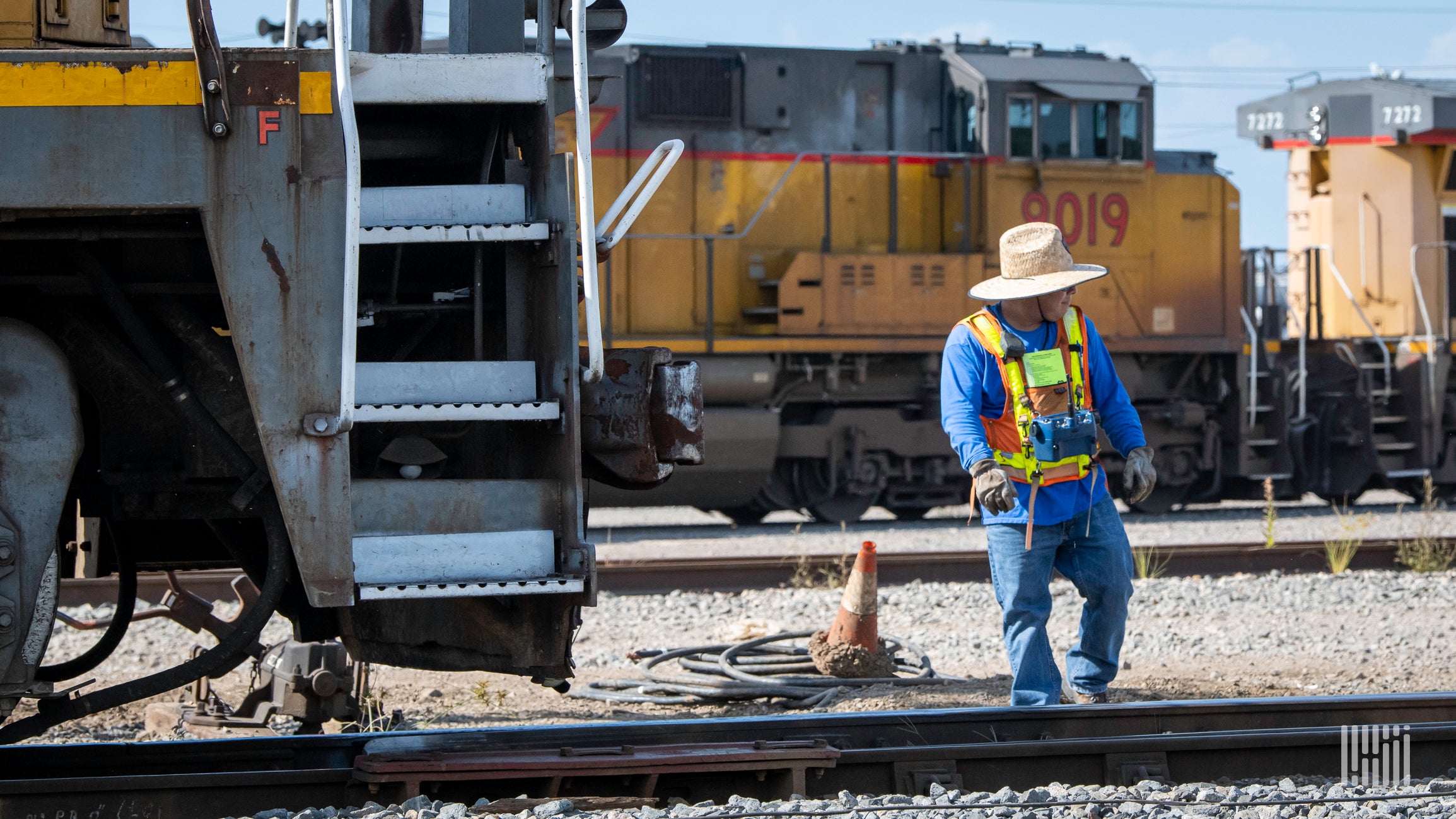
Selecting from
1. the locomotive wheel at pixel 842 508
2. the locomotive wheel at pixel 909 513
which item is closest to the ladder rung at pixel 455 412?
the locomotive wheel at pixel 842 508

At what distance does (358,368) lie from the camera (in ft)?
9.51

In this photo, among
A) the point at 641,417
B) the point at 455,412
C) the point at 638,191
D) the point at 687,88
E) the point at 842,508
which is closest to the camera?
the point at 455,412

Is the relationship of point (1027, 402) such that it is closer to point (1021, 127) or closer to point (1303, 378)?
point (1021, 127)

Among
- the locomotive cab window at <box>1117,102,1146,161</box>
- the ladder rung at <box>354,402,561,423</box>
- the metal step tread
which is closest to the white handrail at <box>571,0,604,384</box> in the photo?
the ladder rung at <box>354,402,561,423</box>

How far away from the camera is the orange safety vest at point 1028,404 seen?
4133 mm

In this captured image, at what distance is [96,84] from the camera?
2.80m

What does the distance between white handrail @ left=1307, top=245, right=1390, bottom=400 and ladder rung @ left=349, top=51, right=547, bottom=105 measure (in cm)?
1232

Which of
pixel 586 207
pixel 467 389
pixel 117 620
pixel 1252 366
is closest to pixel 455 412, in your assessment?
pixel 467 389

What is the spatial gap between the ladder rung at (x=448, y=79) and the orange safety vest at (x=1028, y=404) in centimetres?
173

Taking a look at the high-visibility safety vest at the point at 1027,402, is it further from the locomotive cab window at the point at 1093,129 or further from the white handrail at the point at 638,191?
the locomotive cab window at the point at 1093,129

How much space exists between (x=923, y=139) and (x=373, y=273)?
9.28 metres

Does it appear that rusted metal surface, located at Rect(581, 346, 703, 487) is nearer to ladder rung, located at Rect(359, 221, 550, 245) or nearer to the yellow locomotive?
ladder rung, located at Rect(359, 221, 550, 245)

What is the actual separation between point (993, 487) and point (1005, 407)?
0.41 meters

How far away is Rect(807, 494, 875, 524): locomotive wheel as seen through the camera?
11789mm
